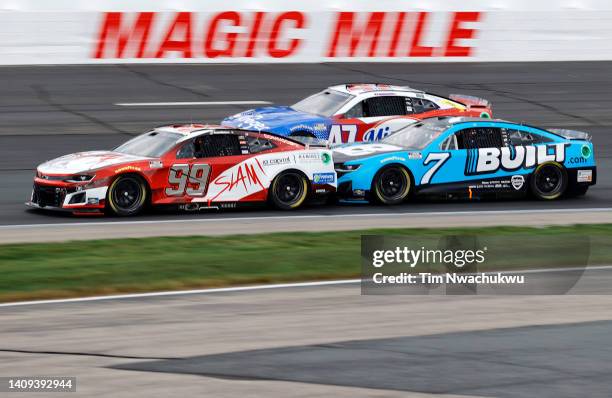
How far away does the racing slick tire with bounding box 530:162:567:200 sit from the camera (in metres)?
19.6

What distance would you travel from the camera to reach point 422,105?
2281 cm

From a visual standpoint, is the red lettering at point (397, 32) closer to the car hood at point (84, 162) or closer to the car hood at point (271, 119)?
the car hood at point (271, 119)

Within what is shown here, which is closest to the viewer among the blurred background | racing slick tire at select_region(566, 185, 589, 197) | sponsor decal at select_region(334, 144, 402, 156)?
the blurred background

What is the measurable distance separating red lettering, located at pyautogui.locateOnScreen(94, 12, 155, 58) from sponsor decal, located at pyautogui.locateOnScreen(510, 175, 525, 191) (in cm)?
1649

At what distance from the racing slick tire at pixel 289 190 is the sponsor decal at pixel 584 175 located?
4744 millimetres

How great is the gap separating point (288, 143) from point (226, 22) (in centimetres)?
1629

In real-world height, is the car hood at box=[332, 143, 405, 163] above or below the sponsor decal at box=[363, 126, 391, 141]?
below

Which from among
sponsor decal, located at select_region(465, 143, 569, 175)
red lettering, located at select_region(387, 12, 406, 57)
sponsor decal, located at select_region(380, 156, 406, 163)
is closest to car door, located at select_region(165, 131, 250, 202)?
sponsor decal, located at select_region(380, 156, 406, 163)

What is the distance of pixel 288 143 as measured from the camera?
1838 cm

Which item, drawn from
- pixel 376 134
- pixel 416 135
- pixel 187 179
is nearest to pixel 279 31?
pixel 376 134

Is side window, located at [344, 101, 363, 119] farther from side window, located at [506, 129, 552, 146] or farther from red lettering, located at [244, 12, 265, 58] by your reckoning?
red lettering, located at [244, 12, 265, 58]

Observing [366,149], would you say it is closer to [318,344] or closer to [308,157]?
[308,157]

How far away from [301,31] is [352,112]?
13.5 m

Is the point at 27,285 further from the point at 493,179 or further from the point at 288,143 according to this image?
the point at 493,179
